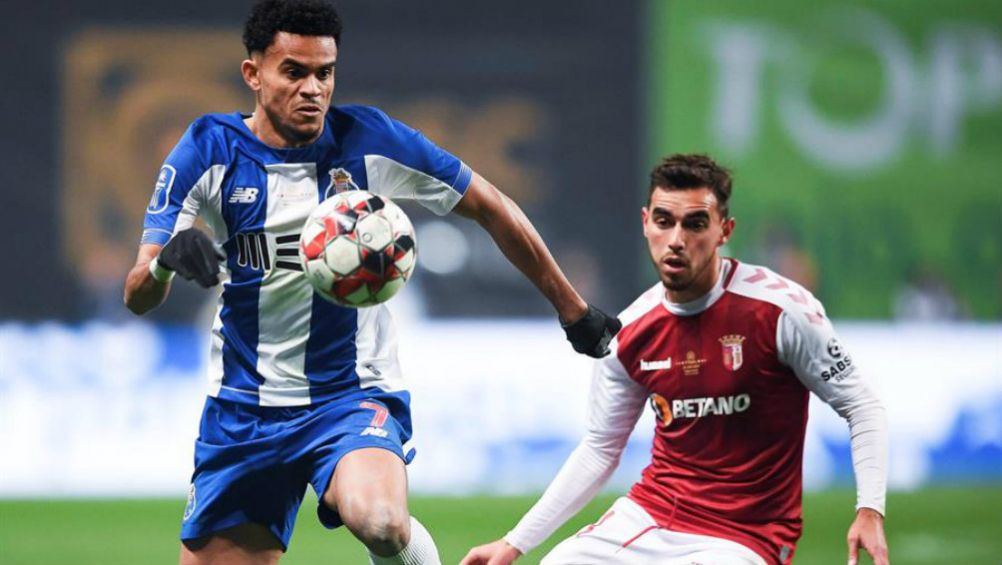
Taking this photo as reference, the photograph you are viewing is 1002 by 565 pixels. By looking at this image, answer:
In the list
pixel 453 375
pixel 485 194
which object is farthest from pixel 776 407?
pixel 453 375

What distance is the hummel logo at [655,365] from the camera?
5.06 metres

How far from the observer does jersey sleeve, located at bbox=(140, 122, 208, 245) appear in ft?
15.7

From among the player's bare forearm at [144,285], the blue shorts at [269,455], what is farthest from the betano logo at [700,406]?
the player's bare forearm at [144,285]

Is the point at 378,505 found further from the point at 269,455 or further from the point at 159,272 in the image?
the point at 159,272

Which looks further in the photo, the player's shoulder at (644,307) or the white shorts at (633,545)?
the player's shoulder at (644,307)

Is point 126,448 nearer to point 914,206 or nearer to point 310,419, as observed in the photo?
point 310,419

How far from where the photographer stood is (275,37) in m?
4.95

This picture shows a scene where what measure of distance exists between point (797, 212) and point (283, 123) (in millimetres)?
12190

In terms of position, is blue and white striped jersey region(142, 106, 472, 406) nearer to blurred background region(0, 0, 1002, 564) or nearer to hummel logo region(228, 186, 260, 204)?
hummel logo region(228, 186, 260, 204)

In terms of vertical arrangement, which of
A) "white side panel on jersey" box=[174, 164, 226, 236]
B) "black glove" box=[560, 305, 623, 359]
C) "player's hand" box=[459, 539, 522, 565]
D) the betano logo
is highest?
"white side panel on jersey" box=[174, 164, 226, 236]

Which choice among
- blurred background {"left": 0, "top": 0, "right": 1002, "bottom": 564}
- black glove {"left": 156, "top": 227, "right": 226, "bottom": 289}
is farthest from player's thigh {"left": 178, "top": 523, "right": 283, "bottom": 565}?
blurred background {"left": 0, "top": 0, "right": 1002, "bottom": 564}

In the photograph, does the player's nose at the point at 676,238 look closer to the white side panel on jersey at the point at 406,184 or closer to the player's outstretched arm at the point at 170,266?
the white side panel on jersey at the point at 406,184

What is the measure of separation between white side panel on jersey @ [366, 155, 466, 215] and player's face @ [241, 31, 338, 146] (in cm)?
23

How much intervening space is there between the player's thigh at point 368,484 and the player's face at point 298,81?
109 centimetres
